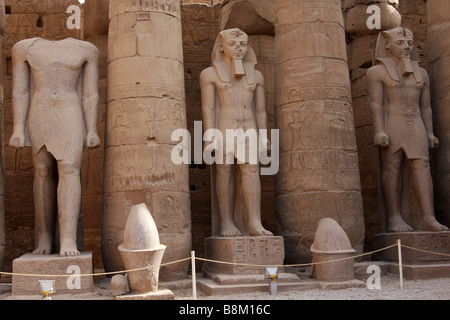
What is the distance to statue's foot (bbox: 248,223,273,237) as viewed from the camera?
8242 millimetres

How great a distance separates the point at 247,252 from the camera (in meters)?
8.04

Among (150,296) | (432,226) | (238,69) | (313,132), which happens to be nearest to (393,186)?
(432,226)

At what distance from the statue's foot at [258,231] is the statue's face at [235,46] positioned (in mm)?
2406

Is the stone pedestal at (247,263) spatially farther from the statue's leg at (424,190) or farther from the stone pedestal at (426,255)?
the statue's leg at (424,190)

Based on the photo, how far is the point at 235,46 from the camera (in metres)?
8.66

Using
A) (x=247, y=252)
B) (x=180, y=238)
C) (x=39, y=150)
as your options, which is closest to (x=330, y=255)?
(x=247, y=252)

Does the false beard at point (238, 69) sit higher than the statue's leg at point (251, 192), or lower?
higher

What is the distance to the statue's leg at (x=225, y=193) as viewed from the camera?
8.61 meters

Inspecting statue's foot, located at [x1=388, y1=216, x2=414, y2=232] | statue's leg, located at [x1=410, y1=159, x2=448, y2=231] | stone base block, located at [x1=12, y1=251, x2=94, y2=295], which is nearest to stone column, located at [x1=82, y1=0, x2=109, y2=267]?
stone base block, located at [x1=12, y1=251, x2=94, y2=295]

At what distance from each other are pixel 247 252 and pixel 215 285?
0.66 m

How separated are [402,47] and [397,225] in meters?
2.78

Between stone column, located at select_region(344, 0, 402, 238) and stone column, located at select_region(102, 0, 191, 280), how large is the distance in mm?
5223

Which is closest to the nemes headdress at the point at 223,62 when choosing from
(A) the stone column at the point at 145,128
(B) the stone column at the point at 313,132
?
(A) the stone column at the point at 145,128

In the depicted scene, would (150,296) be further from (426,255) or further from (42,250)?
(426,255)
